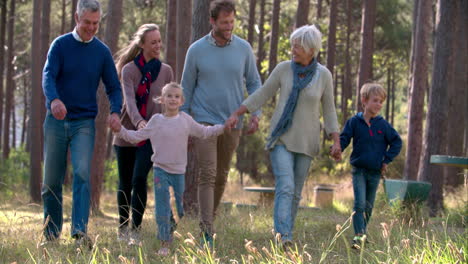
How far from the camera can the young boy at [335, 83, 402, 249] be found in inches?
280

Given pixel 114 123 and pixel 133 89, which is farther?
pixel 133 89

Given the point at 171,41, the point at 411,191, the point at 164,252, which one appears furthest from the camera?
the point at 171,41

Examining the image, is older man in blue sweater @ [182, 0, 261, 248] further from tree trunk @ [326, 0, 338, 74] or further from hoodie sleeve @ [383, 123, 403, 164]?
tree trunk @ [326, 0, 338, 74]

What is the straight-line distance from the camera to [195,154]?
34.0ft

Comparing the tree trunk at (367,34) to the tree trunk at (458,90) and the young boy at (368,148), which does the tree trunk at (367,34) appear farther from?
the young boy at (368,148)

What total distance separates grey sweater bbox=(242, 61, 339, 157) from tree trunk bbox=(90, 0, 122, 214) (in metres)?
7.46

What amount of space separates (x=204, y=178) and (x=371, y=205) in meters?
1.82

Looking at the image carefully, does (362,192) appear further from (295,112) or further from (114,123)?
(114,123)

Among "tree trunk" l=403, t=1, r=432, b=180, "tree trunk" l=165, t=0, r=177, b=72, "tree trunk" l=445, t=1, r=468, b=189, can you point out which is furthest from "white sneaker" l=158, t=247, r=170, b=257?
"tree trunk" l=445, t=1, r=468, b=189

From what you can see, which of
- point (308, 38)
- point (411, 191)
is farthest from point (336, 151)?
point (411, 191)

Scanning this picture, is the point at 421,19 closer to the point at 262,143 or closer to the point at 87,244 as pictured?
the point at 87,244

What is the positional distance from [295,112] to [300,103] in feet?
0.30

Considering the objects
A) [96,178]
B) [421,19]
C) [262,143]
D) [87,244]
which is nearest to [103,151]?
[96,178]

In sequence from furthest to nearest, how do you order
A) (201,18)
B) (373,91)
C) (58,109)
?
(201,18)
(373,91)
(58,109)
